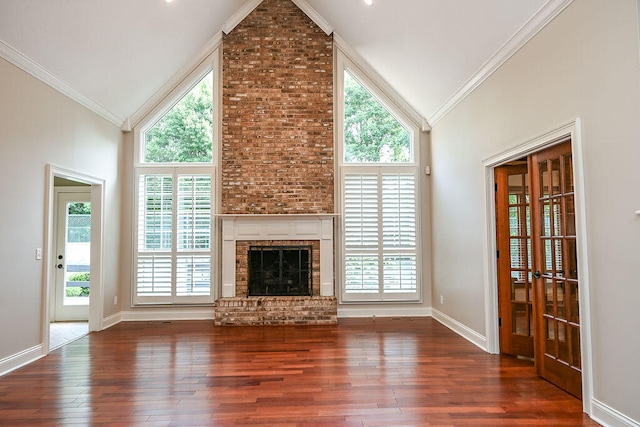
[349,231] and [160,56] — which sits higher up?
[160,56]

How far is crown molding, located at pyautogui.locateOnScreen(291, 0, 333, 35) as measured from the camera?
655cm

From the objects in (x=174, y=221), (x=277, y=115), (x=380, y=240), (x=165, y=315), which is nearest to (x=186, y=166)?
(x=174, y=221)

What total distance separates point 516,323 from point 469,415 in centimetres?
169

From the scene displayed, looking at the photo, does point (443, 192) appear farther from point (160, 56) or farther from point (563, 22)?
point (160, 56)

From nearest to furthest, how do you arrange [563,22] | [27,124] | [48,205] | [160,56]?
[563,22] < [27,124] < [48,205] < [160,56]

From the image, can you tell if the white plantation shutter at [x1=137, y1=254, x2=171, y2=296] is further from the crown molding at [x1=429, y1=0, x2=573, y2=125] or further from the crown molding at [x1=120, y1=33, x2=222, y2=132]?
the crown molding at [x1=429, y1=0, x2=573, y2=125]

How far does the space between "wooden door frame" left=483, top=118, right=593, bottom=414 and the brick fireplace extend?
2.51m

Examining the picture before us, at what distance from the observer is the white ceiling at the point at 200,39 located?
12.6 ft

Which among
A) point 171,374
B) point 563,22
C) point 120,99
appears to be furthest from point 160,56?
point 563,22

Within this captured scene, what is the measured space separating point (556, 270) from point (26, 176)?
16.7ft

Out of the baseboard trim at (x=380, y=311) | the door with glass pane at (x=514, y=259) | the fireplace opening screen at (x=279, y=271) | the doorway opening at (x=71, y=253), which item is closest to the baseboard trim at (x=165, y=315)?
the doorway opening at (x=71, y=253)

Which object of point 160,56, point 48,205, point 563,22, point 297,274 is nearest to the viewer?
point 563,22

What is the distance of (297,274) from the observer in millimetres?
6355

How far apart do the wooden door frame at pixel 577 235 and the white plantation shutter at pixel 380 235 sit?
2.10 m
